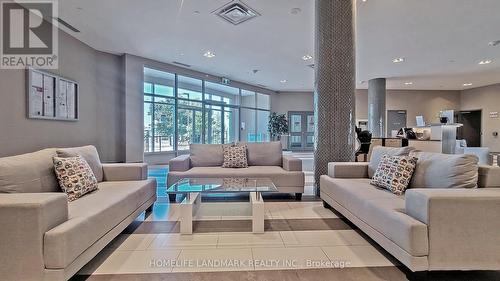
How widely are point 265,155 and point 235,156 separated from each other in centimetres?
56

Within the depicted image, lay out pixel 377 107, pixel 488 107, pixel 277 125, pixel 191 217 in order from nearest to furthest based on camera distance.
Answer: pixel 191 217 < pixel 377 107 < pixel 488 107 < pixel 277 125

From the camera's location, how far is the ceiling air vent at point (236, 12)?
4.66 m

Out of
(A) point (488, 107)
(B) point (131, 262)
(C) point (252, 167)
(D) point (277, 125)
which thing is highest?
(A) point (488, 107)

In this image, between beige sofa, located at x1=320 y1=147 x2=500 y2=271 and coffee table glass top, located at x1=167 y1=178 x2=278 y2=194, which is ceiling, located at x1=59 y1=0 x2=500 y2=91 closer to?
coffee table glass top, located at x1=167 y1=178 x2=278 y2=194

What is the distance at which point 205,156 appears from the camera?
4734 mm

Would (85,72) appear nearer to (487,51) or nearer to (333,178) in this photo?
(333,178)

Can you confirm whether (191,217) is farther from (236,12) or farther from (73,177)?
(236,12)

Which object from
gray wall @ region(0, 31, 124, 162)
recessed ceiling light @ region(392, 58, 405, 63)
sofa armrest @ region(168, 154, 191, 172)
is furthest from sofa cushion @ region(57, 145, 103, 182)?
recessed ceiling light @ region(392, 58, 405, 63)

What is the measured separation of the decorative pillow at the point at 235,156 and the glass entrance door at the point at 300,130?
391 inches

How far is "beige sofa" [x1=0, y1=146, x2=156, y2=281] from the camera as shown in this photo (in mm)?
1661

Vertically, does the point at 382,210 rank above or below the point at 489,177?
below

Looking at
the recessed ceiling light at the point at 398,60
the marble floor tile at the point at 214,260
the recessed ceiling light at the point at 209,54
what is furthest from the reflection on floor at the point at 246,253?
the recessed ceiling light at the point at 398,60

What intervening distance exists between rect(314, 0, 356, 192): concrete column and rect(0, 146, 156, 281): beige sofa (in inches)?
117

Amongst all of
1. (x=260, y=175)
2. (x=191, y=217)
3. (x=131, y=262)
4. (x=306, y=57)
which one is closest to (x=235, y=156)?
(x=260, y=175)
